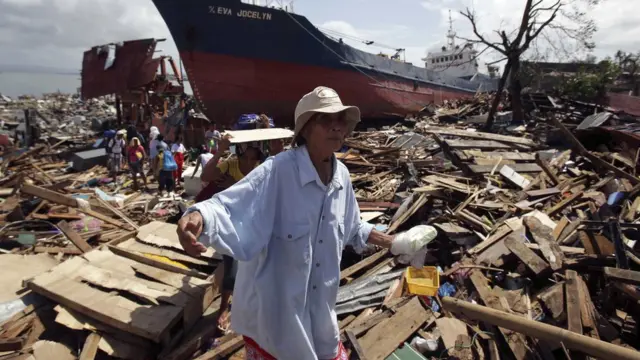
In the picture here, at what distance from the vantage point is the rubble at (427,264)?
304cm

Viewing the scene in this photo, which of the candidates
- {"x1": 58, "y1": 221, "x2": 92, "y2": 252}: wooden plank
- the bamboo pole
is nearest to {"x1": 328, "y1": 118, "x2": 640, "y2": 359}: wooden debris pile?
the bamboo pole

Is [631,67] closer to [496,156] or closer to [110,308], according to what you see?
[496,156]

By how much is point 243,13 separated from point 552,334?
594 inches

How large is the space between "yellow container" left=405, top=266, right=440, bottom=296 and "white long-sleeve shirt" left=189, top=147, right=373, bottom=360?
220cm

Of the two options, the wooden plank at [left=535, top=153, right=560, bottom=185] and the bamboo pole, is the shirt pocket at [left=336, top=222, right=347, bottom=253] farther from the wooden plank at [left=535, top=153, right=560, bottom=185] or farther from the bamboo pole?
the wooden plank at [left=535, top=153, right=560, bottom=185]

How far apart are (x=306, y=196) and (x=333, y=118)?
1.28ft

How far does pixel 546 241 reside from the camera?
4293 millimetres

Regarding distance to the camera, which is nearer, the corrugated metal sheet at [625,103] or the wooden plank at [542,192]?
the wooden plank at [542,192]

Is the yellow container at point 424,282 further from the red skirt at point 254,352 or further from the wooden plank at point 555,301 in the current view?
the red skirt at point 254,352

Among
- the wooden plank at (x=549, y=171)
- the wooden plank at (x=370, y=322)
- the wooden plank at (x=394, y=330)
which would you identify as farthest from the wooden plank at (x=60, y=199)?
the wooden plank at (x=549, y=171)

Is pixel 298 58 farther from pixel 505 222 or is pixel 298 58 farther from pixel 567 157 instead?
pixel 505 222

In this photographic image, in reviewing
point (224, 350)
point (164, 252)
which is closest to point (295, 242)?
point (224, 350)

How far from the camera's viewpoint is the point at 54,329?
3326mm

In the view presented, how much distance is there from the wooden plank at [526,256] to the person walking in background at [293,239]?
2886mm
